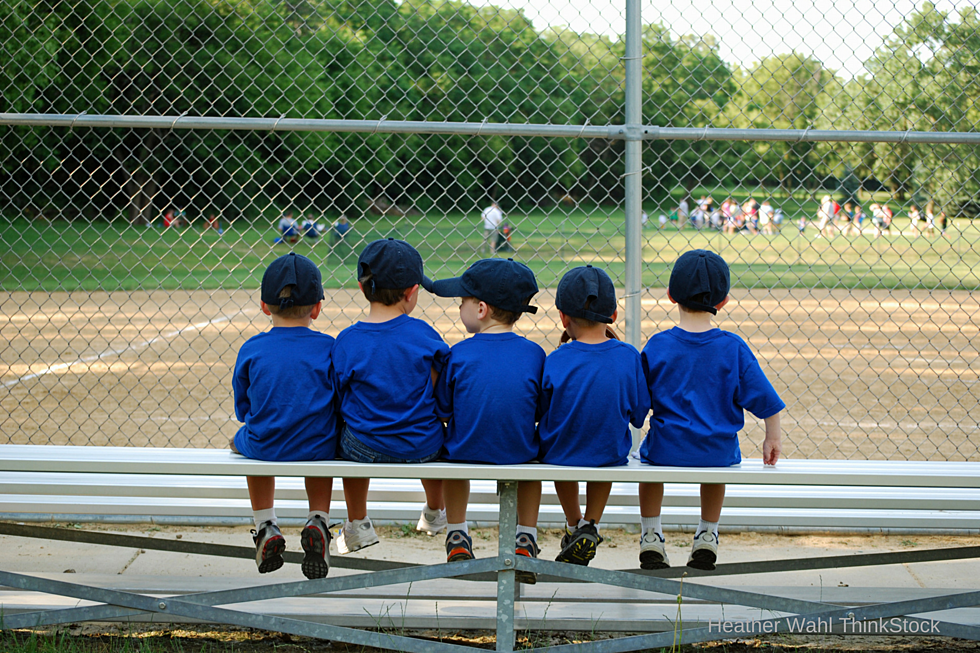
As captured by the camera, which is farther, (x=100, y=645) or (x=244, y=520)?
(x=244, y=520)

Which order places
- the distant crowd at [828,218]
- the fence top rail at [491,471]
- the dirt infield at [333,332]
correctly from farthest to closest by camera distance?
the dirt infield at [333,332], the distant crowd at [828,218], the fence top rail at [491,471]

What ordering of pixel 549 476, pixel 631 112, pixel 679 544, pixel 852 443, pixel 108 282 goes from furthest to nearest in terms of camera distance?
pixel 108 282, pixel 852 443, pixel 679 544, pixel 631 112, pixel 549 476

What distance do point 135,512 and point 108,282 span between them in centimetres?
1662

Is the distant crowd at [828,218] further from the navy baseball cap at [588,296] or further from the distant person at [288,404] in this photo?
the distant person at [288,404]

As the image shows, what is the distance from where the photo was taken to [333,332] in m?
12.4

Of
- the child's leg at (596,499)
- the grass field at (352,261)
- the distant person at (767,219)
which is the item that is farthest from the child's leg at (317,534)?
the distant person at (767,219)

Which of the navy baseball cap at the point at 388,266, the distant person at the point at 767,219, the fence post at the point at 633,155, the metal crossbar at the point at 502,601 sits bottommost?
the metal crossbar at the point at 502,601

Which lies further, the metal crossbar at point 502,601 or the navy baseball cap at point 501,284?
the navy baseball cap at point 501,284

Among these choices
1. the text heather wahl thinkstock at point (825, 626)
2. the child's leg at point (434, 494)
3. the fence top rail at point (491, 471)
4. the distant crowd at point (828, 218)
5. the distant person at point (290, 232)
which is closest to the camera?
the fence top rail at point (491, 471)

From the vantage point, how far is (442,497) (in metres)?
3.03

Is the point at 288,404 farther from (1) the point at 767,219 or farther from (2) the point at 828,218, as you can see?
(1) the point at 767,219

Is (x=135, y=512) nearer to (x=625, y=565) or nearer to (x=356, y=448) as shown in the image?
(x=356, y=448)

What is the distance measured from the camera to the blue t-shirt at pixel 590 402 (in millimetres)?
2660

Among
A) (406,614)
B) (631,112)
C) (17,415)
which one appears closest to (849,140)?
(631,112)
